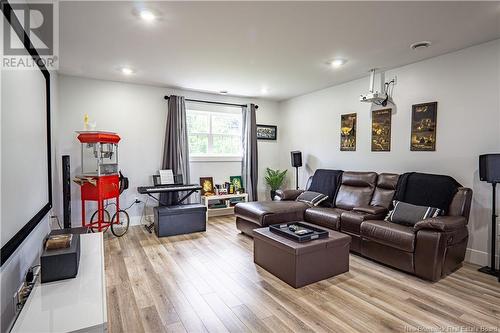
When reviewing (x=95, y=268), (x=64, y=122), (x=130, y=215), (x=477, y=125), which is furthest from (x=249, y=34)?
(x=130, y=215)

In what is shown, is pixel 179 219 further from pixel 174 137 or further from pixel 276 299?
pixel 276 299

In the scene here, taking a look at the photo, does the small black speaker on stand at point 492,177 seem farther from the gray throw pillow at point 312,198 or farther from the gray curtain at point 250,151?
the gray curtain at point 250,151

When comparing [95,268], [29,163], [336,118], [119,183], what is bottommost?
[95,268]

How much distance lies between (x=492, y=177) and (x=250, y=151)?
3.90 meters

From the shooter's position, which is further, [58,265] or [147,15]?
[147,15]

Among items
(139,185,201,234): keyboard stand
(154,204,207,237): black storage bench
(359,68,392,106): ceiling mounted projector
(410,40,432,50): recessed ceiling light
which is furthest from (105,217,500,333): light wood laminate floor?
(410,40,432,50): recessed ceiling light

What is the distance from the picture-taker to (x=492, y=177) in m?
2.69

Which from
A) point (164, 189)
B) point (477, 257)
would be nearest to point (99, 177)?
point (164, 189)

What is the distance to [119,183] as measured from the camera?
4090 millimetres

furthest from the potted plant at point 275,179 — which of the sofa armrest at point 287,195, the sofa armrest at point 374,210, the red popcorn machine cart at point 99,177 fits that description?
the red popcorn machine cart at point 99,177

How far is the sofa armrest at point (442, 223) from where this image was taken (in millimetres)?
2598

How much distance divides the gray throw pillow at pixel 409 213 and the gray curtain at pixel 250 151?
299cm

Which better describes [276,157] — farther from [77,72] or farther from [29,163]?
[29,163]

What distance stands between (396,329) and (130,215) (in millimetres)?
4203
